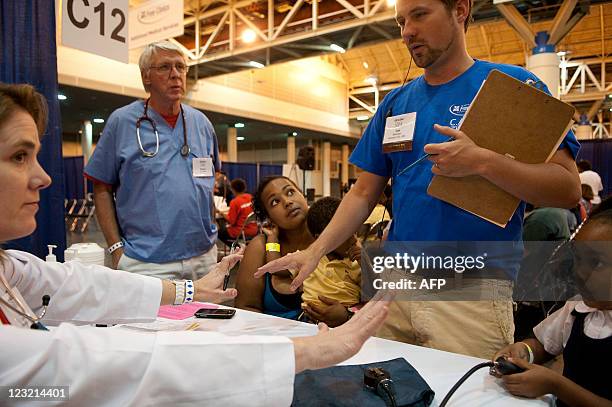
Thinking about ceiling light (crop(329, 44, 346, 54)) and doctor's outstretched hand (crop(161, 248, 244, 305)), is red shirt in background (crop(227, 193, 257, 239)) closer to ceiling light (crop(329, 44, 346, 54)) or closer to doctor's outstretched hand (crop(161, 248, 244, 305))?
doctor's outstretched hand (crop(161, 248, 244, 305))

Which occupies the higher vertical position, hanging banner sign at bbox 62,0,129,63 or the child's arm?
hanging banner sign at bbox 62,0,129,63

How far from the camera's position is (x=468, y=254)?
3.59 ft

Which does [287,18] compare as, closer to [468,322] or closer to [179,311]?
[179,311]

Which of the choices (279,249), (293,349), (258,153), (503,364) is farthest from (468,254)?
(258,153)

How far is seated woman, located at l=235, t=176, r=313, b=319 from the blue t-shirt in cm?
76

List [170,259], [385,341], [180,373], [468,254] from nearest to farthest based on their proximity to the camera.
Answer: [180,373], [468,254], [385,341], [170,259]

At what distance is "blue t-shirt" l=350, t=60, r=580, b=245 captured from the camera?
1089mm

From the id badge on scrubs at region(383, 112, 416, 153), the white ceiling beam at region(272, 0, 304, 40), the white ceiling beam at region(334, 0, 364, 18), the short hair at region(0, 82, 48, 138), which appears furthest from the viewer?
the white ceiling beam at region(272, 0, 304, 40)

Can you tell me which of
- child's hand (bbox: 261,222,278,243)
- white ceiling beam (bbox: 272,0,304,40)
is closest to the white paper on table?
child's hand (bbox: 261,222,278,243)

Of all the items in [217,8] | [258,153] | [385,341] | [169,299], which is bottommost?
[385,341]

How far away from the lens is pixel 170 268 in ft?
6.05

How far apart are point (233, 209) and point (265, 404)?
5223mm

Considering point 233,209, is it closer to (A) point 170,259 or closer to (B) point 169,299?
(A) point 170,259

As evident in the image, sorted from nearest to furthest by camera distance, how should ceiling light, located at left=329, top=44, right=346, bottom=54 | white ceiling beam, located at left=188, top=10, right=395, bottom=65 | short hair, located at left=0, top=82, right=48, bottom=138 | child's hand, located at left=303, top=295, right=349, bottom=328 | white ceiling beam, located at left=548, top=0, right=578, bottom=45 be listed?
short hair, located at left=0, top=82, right=48, bottom=138 → child's hand, located at left=303, top=295, right=349, bottom=328 → white ceiling beam, located at left=548, top=0, right=578, bottom=45 → white ceiling beam, located at left=188, top=10, right=395, bottom=65 → ceiling light, located at left=329, top=44, right=346, bottom=54
